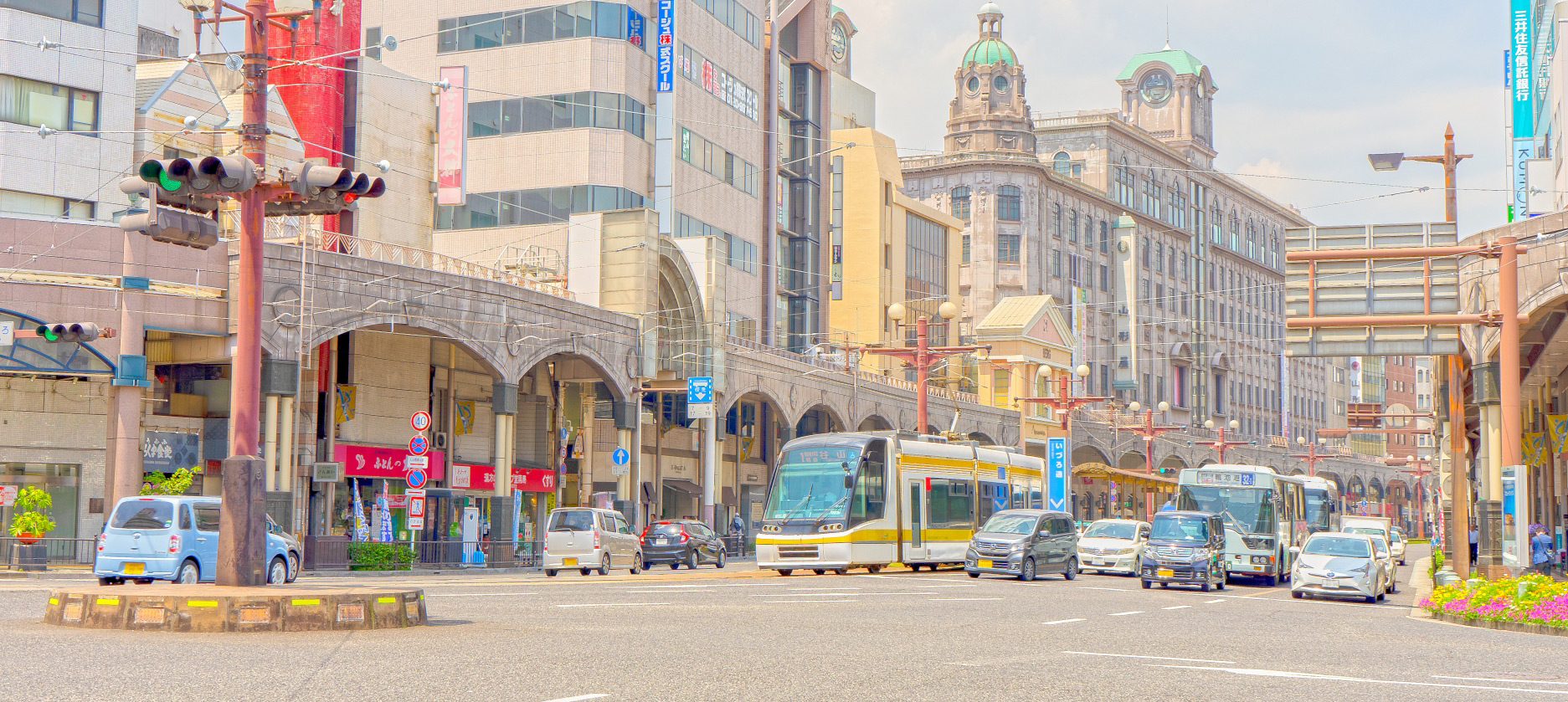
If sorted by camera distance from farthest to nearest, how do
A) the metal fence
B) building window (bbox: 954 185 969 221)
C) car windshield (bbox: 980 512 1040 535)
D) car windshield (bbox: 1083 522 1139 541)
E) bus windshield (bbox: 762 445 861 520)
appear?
1. building window (bbox: 954 185 969 221)
2. car windshield (bbox: 1083 522 1139 541)
3. bus windshield (bbox: 762 445 861 520)
4. car windshield (bbox: 980 512 1040 535)
5. the metal fence

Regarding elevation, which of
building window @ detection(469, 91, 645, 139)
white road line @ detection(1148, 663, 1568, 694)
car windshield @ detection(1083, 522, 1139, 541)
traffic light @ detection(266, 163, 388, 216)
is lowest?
white road line @ detection(1148, 663, 1568, 694)

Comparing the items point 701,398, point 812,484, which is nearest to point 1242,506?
point 812,484

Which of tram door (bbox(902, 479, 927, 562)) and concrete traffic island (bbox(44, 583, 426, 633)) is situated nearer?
concrete traffic island (bbox(44, 583, 426, 633))

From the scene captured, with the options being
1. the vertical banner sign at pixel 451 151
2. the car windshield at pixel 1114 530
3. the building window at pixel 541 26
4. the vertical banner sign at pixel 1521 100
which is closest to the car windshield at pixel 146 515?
the car windshield at pixel 1114 530

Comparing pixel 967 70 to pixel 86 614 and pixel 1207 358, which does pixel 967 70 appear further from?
pixel 86 614

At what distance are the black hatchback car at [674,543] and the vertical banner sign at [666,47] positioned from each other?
68.8 feet

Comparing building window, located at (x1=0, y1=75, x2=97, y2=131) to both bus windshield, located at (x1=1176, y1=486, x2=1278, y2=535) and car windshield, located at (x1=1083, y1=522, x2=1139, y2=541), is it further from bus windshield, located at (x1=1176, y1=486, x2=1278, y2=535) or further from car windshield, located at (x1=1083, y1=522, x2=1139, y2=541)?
bus windshield, located at (x1=1176, y1=486, x2=1278, y2=535)

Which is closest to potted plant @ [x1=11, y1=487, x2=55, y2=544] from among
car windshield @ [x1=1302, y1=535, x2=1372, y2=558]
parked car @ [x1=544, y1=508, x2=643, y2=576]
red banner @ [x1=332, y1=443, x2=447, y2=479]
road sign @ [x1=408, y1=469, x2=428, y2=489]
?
road sign @ [x1=408, y1=469, x2=428, y2=489]

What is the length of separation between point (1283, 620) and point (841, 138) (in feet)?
211

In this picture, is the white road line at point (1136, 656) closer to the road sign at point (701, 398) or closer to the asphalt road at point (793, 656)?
the asphalt road at point (793, 656)

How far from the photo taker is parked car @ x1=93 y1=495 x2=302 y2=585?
79.3 ft

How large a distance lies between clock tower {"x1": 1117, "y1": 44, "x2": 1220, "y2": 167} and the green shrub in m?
105

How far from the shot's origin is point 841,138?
84.2m

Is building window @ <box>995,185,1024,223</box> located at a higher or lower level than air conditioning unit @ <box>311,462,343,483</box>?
higher
